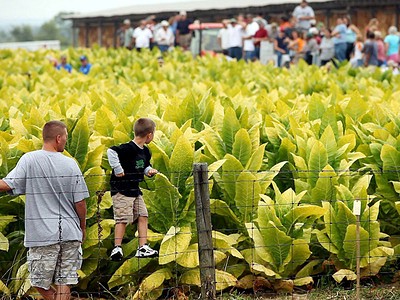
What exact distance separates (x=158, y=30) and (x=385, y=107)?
26.9 metres

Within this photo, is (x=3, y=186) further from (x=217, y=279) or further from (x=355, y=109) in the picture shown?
(x=355, y=109)

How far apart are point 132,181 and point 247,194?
3.74 ft

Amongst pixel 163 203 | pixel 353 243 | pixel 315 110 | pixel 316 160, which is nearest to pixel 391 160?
pixel 316 160

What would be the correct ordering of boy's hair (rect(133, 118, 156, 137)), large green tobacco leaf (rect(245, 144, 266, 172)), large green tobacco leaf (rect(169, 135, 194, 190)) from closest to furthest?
boy's hair (rect(133, 118, 156, 137))
large green tobacco leaf (rect(169, 135, 194, 190))
large green tobacco leaf (rect(245, 144, 266, 172))

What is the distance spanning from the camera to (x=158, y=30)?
37062 mm

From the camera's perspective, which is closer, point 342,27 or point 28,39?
point 342,27

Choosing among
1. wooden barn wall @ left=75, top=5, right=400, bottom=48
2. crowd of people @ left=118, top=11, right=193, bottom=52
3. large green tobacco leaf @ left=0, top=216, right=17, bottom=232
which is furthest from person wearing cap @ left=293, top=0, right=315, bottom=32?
large green tobacco leaf @ left=0, top=216, right=17, bottom=232

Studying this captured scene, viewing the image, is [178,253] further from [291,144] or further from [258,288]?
[291,144]

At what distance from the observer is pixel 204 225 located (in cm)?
799

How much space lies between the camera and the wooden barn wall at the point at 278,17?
1435 inches

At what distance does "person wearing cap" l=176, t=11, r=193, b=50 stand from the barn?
189 inches

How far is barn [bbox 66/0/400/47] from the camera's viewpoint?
1449 inches

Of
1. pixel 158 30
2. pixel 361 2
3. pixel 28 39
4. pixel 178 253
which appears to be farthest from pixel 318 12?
pixel 28 39

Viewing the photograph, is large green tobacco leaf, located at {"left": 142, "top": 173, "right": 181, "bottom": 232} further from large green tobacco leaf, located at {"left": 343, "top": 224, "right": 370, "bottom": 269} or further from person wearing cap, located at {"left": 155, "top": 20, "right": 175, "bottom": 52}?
person wearing cap, located at {"left": 155, "top": 20, "right": 175, "bottom": 52}
